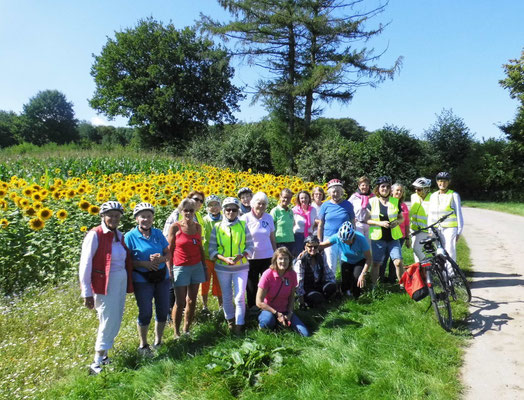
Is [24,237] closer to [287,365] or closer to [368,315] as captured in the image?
[287,365]

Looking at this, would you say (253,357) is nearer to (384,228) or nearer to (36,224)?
(384,228)

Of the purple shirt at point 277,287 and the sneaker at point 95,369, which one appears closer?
the sneaker at point 95,369

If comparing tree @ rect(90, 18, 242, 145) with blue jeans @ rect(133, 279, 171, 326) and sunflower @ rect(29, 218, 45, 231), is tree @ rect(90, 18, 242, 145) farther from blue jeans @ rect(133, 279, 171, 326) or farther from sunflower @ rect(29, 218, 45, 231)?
blue jeans @ rect(133, 279, 171, 326)

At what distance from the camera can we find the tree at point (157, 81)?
116 ft

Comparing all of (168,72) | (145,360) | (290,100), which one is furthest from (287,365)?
(168,72)

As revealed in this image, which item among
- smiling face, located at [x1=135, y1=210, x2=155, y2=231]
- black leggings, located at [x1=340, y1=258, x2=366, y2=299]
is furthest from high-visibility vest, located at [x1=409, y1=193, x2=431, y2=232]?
smiling face, located at [x1=135, y1=210, x2=155, y2=231]

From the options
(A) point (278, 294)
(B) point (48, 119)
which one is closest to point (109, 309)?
(A) point (278, 294)

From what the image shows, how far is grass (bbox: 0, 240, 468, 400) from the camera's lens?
3326mm

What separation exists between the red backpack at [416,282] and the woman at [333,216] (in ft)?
4.02

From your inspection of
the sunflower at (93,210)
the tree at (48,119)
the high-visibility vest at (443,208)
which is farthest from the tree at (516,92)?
the tree at (48,119)

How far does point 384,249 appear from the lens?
5867 mm

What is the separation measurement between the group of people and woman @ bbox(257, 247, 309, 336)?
0.01m

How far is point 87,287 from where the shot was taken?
3.71 metres

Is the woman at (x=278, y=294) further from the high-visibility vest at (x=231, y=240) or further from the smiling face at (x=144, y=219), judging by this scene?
the smiling face at (x=144, y=219)
